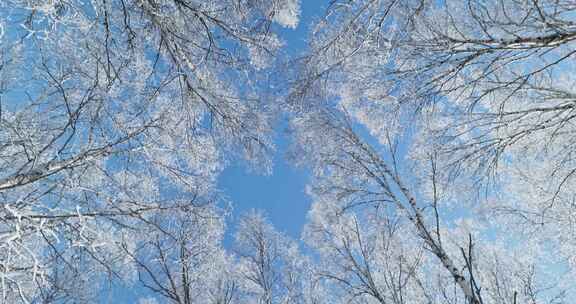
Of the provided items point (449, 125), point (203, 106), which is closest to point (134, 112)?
point (203, 106)

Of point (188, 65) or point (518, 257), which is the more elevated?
point (518, 257)

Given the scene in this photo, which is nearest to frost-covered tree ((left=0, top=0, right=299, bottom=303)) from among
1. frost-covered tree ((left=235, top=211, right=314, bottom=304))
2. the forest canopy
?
the forest canopy

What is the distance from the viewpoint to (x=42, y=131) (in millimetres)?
3543

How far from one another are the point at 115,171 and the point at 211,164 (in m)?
1.23

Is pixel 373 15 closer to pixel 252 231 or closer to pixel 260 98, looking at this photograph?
pixel 260 98

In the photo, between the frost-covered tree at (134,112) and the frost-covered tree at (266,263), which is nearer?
the frost-covered tree at (134,112)

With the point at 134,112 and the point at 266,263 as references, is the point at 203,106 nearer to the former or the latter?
the point at 134,112

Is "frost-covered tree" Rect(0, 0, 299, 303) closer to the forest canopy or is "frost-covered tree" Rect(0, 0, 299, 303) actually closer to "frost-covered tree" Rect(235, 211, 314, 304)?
the forest canopy

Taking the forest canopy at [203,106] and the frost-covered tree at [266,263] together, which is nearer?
the forest canopy at [203,106]

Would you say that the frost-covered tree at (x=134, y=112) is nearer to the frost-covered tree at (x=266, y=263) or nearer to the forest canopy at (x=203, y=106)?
the forest canopy at (x=203, y=106)

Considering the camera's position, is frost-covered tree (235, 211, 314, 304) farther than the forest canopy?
Yes

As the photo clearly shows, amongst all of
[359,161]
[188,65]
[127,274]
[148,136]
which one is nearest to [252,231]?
[127,274]

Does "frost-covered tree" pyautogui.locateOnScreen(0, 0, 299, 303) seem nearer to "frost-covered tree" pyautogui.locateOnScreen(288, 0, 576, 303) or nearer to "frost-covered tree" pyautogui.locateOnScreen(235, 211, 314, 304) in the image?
"frost-covered tree" pyautogui.locateOnScreen(288, 0, 576, 303)

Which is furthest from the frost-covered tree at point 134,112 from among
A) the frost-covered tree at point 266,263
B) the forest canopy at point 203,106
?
the frost-covered tree at point 266,263
